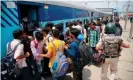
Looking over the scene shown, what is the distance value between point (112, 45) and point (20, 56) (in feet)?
6.68

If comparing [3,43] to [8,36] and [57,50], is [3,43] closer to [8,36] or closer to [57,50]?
[8,36]

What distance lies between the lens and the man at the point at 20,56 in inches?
153

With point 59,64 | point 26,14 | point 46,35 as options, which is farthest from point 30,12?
point 59,64

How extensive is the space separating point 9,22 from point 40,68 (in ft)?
4.50

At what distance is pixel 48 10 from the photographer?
7.64 meters

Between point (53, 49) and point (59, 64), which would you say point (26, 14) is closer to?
point (53, 49)

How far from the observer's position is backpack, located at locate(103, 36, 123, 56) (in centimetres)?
465

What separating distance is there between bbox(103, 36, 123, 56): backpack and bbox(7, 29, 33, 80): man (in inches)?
71.2

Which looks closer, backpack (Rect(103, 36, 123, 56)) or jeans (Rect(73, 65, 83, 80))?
backpack (Rect(103, 36, 123, 56))

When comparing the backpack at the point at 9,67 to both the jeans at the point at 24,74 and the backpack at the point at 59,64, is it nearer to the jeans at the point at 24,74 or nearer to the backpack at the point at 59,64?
the jeans at the point at 24,74

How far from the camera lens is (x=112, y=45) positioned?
4656mm

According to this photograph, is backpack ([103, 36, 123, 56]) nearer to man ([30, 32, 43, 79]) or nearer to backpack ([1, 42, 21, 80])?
man ([30, 32, 43, 79])

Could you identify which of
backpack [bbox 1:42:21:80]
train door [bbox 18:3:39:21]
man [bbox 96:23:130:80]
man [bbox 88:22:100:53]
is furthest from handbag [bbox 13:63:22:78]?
man [bbox 88:22:100:53]

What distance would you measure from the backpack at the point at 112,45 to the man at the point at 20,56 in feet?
5.93
